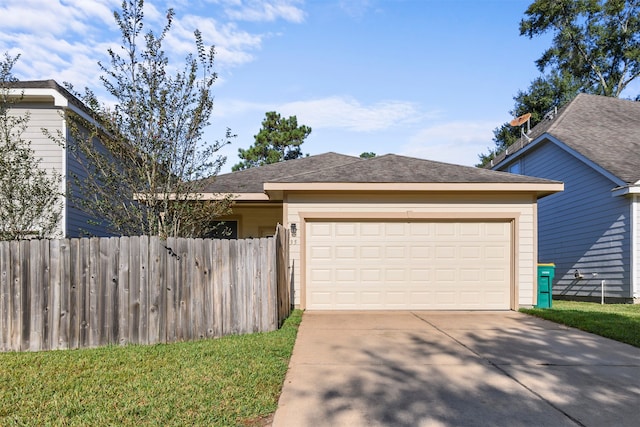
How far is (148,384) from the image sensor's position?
439cm

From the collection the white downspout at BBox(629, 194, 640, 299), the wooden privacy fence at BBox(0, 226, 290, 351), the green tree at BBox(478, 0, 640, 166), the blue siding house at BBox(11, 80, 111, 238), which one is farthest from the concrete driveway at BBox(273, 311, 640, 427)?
the green tree at BBox(478, 0, 640, 166)

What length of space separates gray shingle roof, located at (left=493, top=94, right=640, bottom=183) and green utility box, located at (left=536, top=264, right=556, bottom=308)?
3.91m

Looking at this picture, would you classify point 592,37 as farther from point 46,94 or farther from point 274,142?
point 46,94

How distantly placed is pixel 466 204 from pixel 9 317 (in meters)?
8.52

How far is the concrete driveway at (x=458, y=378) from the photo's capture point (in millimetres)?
3773

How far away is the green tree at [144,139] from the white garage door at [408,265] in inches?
128

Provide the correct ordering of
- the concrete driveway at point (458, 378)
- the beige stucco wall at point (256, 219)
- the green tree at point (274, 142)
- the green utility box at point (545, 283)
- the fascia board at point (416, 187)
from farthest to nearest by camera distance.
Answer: the green tree at point (274, 142) → the beige stucco wall at point (256, 219) → the green utility box at point (545, 283) → the fascia board at point (416, 187) → the concrete driveway at point (458, 378)

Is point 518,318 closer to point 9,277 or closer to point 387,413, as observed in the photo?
point 387,413

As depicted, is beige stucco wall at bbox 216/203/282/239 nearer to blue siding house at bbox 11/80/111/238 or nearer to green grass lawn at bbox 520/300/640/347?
blue siding house at bbox 11/80/111/238

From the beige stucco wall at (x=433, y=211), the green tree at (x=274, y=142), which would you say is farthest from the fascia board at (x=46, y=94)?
the green tree at (x=274, y=142)

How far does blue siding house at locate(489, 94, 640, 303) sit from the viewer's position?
11.8 meters

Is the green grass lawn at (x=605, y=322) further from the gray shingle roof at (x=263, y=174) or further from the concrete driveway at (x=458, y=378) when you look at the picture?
→ the gray shingle roof at (x=263, y=174)

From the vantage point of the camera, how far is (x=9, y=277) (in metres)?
6.07

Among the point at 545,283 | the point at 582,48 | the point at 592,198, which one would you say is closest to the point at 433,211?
the point at 545,283
